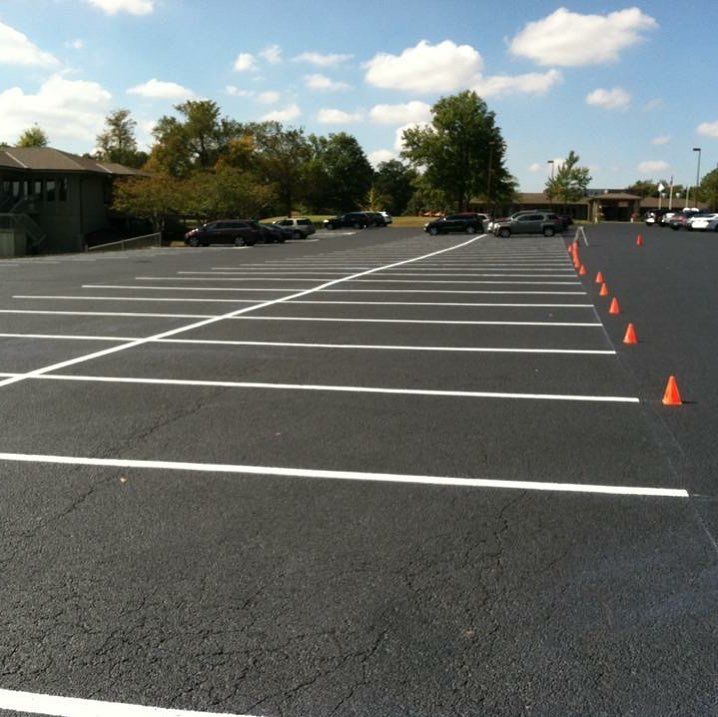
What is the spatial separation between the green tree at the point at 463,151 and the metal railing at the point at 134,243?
1970 inches

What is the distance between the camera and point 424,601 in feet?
12.8

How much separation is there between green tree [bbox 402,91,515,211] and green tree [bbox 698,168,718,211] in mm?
41561

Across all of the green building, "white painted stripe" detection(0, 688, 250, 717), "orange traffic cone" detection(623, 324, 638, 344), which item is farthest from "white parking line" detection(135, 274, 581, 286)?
the green building

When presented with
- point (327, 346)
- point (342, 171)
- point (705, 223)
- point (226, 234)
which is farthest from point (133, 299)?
point (342, 171)

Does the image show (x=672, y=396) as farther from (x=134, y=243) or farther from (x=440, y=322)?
(x=134, y=243)

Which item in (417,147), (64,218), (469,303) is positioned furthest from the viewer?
(417,147)

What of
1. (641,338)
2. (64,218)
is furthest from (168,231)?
(641,338)

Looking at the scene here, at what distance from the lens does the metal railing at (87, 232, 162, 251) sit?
53.0 m

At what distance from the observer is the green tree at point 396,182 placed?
140m

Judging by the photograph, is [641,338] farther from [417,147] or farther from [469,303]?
[417,147]

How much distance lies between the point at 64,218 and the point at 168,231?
1000 cm

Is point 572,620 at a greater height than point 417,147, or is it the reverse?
point 417,147

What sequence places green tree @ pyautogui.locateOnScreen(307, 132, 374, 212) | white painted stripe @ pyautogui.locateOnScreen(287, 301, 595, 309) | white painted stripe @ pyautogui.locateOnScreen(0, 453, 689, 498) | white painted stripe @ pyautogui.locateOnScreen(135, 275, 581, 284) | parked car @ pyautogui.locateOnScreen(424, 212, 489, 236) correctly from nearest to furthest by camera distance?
white painted stripe @ pyautogui.locateOnScreen(0, 453, 689, 498)
white painted stripe @ pyautogui.locateOnScreen(287, 301, 595, 309)
white painted stripe @ pyautogui.locateOnScreen(135, 275, 581, 284)
parked car @ pyautogui.locateOnScreen(424, 212, 489, 236)
green tree @ pyautogui.locateOnScreen(307, 132, 374, 212)

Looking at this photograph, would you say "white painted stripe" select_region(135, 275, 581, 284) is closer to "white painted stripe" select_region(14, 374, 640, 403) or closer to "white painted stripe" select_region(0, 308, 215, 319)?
"white painted stripe" select_region(0, 308, 215, 319)
